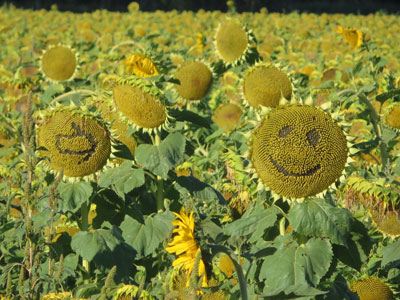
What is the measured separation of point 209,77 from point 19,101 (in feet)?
6.94

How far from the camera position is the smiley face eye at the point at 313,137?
1.97 meters

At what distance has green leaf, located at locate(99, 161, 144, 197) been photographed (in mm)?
2525

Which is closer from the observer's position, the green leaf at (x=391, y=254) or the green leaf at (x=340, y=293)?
the green leaf at (x=340, y=293)

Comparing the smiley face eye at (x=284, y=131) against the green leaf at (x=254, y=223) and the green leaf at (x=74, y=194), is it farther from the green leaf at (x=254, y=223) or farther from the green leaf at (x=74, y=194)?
the green leaf at (x=74, y=194)

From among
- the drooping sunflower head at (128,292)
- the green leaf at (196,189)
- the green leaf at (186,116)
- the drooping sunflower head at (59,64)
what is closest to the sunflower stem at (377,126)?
the green leaf at (186,116)

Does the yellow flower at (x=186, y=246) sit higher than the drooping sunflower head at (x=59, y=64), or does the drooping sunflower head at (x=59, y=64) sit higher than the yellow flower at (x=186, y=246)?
the yellow flower at (x=186, y=246)

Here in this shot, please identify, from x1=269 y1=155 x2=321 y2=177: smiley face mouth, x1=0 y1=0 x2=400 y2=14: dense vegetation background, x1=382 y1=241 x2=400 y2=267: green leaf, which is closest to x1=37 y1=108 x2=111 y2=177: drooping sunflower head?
x1=269 y1=155 x2=321 y2=177: smiley face mouth

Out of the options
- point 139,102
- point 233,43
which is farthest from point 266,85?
point 139,102

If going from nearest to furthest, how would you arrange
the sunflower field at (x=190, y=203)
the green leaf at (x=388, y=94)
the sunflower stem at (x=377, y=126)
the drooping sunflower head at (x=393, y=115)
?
the sunflower field at (x=190, y=203) < the sunflower stem at (x=377, y=126) < the green leaf at (x=388, y=94) < the drooping sunflower head at (x=393, y=115)

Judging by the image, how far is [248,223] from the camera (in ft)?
6.71

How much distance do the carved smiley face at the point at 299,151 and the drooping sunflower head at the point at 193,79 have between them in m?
2.91

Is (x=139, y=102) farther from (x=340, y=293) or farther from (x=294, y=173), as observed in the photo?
(x=340, y=293)

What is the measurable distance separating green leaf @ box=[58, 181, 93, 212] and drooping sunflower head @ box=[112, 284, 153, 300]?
69cm

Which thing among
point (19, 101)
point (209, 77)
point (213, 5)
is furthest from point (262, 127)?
point (213, 5)
